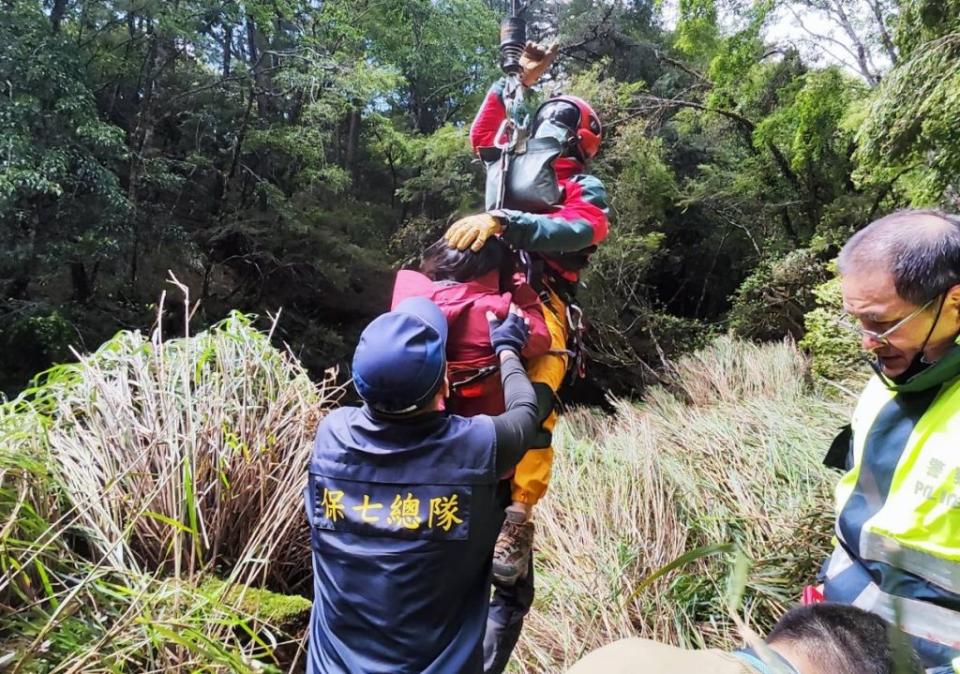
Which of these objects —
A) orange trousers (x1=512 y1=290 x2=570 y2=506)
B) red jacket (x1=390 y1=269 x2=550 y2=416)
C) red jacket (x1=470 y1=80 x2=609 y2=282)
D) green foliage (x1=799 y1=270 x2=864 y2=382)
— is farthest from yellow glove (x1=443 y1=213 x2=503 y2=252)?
green foliage (x1=799 y1=270 x2=864 y2=382)

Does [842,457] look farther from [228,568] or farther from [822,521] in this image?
[228,568]

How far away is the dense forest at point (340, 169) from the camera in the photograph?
6266mm

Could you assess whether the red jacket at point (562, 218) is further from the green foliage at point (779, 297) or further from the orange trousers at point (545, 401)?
the green foliage at point (779, 297)

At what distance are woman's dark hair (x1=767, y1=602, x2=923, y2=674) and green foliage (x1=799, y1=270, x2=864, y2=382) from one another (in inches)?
175

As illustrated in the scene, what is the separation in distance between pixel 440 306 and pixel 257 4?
814cm

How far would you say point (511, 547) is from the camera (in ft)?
5.59

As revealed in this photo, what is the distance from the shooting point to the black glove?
1596 millimetres

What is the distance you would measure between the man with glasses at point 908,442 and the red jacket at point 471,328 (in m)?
0.85

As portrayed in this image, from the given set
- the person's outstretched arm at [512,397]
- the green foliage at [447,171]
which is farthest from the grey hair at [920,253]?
the green foliage at [447,171]

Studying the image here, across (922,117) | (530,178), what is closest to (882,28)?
(922,117)

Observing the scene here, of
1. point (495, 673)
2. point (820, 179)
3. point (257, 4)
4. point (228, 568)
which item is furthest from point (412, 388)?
point (820, 179)

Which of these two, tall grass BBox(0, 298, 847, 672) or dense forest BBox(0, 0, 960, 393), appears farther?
dense forest BBox(0, 0, 960, 393)

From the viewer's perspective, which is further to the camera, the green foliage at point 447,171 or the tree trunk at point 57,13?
the green foliage at point 447,171

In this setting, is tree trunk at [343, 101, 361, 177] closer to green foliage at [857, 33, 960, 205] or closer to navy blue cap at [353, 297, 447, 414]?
green foliage at [857, 33, 960, 205]
